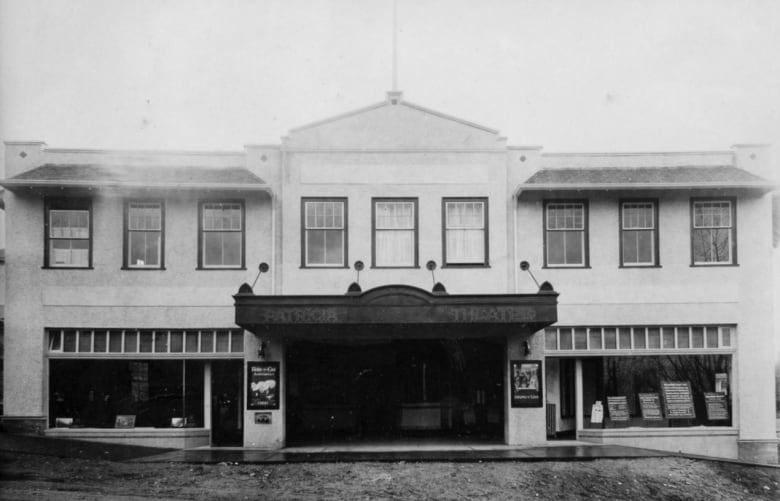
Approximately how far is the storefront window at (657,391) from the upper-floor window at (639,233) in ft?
8.31

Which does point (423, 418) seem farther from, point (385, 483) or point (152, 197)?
point (152, 197)

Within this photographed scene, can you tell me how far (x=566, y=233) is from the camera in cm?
2006

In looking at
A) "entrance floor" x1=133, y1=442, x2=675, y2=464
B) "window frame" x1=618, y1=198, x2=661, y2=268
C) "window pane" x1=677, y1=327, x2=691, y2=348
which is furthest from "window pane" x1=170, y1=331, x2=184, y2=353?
"window pane" x1=677, y1=327, x2=691, y2=348

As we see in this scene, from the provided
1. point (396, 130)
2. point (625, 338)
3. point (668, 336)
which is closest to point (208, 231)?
point (396, 130)

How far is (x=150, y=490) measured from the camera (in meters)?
14.1

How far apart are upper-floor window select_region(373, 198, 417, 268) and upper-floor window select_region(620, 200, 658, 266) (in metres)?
5.38

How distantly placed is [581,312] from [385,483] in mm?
7619

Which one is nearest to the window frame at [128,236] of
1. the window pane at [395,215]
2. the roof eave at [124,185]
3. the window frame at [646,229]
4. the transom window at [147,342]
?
the roof eave at [124,185]

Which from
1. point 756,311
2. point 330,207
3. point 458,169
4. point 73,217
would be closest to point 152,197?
point 73,217

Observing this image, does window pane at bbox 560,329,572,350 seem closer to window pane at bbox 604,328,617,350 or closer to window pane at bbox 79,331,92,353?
window pane at bbox 604,328,617,350

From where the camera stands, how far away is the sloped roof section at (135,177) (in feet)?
62.2

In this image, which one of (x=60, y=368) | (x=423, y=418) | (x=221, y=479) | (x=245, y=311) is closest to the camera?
(x=221, y=479)

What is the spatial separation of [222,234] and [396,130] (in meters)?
5.17

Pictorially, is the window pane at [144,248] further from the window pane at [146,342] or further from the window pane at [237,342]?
the window pane at [237,342]
